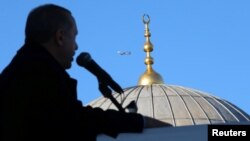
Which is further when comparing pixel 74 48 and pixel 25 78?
pixel 74 48

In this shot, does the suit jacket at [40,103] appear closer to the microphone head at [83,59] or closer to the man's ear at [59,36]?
the man's ear at [59,36]

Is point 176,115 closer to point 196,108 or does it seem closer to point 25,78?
point 196,108

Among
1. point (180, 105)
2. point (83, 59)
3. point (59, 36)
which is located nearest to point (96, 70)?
point (83, 59)

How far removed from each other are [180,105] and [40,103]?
29.1 meters

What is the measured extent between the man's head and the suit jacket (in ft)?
0.18

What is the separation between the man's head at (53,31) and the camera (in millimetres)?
3828

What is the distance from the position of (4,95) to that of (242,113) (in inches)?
1179

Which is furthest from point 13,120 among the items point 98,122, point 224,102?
point 224,102

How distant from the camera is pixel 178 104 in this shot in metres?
32.7

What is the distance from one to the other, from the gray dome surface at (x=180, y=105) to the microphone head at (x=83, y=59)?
26.5 m

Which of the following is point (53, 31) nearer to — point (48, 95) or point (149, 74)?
point (48, 95)

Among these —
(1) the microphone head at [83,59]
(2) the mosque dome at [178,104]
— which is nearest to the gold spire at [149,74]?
(2) the mosque dome at [178,104]

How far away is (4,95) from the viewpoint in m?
3.70

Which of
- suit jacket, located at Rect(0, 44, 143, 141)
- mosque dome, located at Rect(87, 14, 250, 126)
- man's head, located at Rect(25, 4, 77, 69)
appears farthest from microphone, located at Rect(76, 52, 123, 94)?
mosque dome, located at Rect(87, 14, 250, 126)
